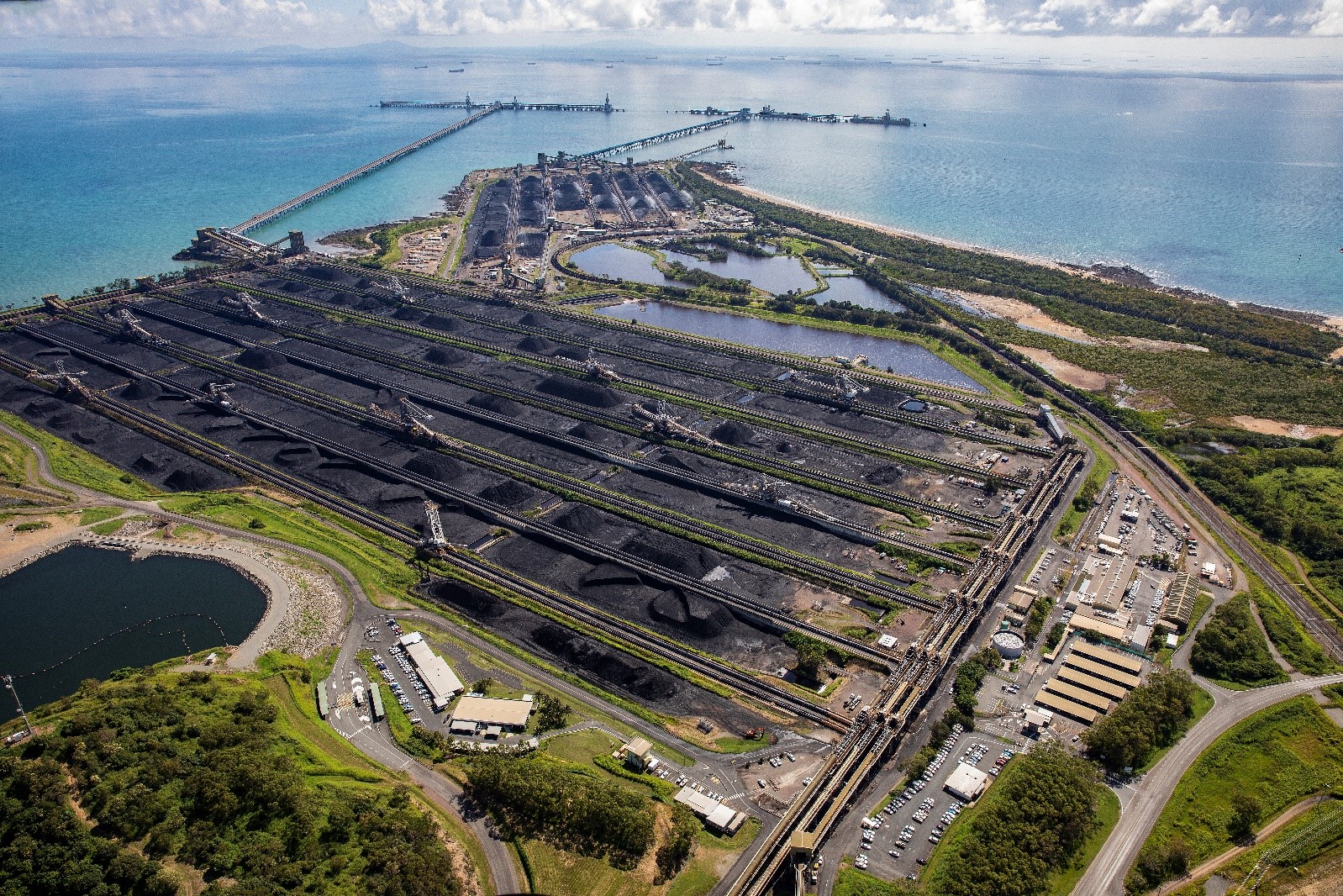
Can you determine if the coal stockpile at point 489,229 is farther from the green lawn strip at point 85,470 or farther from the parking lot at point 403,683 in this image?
the parking lot at point 403,683

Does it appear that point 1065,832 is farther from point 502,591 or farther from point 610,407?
point 610,407

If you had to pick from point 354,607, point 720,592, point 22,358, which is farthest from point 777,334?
point 22,358

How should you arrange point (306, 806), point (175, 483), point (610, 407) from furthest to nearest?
point (610, 407), point (175, 483), point (306, 806)

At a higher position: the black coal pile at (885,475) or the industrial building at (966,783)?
the black coal pile at (885,475)

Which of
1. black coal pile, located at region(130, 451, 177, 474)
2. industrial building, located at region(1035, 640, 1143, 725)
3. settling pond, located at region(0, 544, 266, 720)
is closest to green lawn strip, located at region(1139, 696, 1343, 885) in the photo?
industrial building, located at region(1035, 640, 1143, 725)

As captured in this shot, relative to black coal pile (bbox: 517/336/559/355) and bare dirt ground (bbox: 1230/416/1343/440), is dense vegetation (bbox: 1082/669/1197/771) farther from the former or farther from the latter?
black coal pile (bbox: 517/336/559/355)

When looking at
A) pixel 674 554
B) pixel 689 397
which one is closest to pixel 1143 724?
pixel 674 554

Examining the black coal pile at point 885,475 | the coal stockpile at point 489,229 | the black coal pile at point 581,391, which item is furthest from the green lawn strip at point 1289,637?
the coal stockpile at point 489,229
